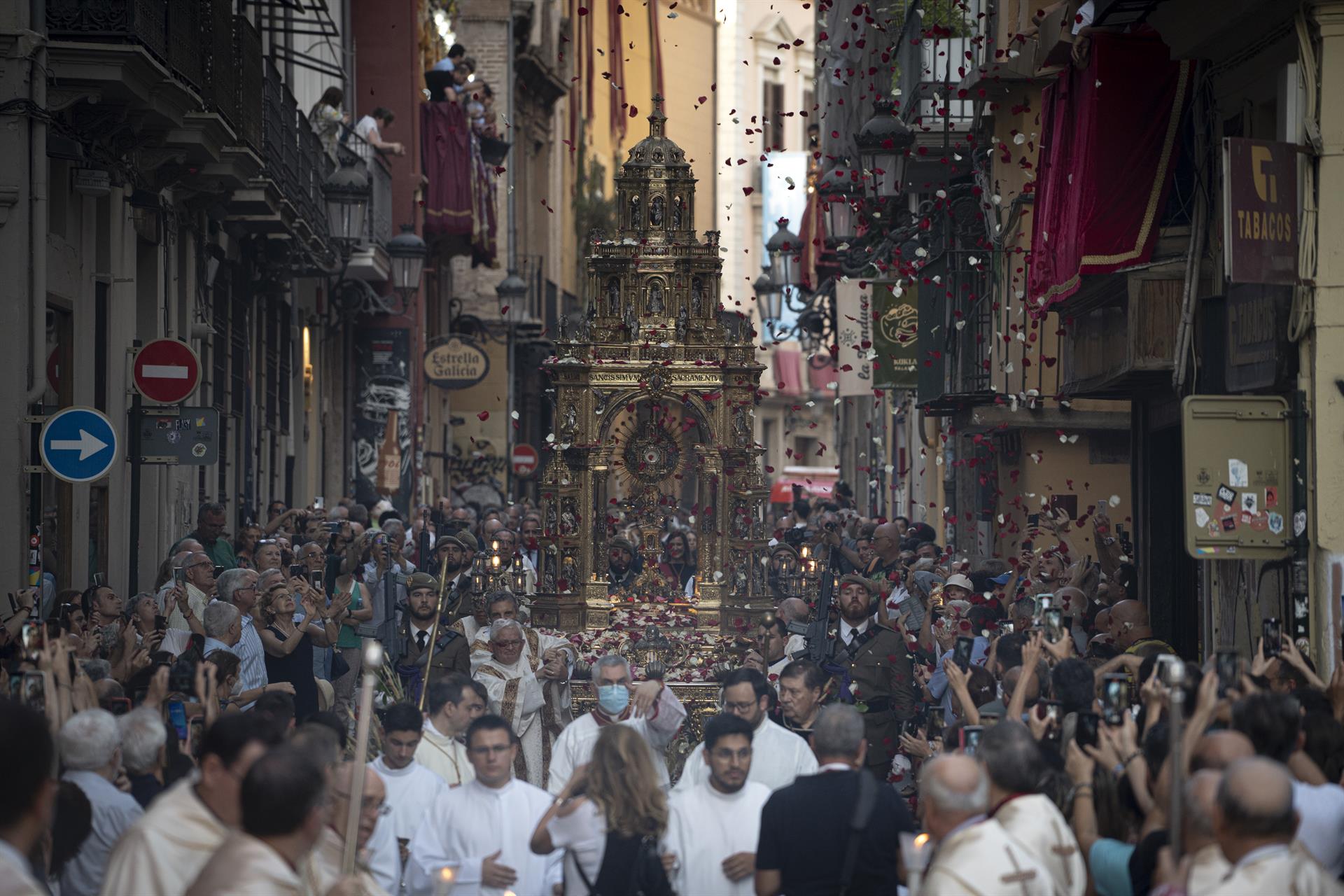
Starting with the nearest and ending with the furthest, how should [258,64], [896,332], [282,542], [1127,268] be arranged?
[1127,268], [282,542], [258,64], [896,332]

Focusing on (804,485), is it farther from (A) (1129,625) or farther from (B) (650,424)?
(A) (1129,625)

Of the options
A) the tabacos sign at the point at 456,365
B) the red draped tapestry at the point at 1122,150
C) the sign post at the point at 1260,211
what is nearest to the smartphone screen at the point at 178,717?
the sign post at the point at 1260,211

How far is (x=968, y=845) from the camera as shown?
6.41 meters

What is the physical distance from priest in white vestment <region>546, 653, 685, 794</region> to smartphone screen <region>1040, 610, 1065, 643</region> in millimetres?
1805

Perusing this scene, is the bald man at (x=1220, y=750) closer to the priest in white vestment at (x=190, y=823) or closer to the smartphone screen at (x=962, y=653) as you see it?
the priest in white vestment at (x=190, y=823)

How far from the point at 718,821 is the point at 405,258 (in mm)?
20169

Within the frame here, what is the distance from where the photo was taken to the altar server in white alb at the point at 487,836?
8.35m

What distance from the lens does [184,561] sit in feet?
46.6

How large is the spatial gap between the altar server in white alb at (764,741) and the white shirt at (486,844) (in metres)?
1.35

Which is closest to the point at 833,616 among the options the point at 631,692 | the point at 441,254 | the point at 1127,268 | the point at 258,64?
the point at 1127,268

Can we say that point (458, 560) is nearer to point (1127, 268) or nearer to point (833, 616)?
point (833, 616)

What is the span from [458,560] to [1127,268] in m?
6.37

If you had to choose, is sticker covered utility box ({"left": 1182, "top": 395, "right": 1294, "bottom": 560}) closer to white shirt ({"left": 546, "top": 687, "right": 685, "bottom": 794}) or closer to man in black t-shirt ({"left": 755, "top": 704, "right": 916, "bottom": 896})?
white shirt ({"left": 546, "top": 687, "right": 685, "bottom": 794})

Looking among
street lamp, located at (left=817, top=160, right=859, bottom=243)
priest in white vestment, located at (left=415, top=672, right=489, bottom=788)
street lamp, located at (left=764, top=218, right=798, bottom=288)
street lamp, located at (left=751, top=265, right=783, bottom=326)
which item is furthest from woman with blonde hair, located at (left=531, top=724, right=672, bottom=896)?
street lamp, located at (left=764, top=218, right=798, bottom=288)
